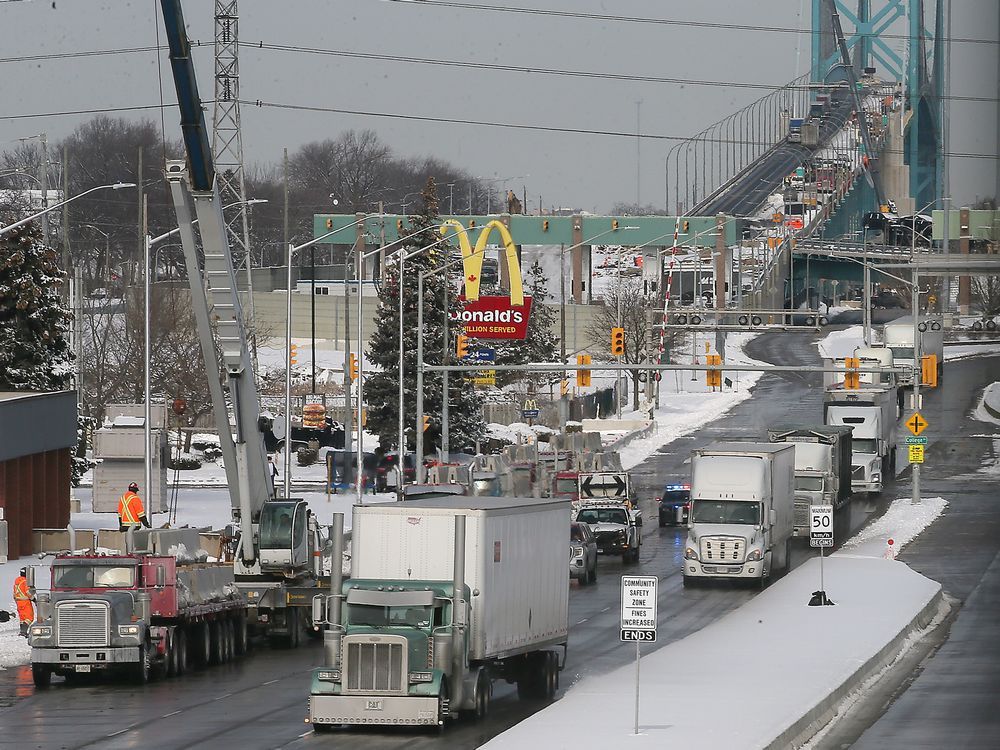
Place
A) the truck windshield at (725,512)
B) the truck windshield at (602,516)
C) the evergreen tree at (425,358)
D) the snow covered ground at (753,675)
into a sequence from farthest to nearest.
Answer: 1. the evergreen tree at (425,358)
2. the truck windshield at (602,516)
3. the truck windshield at (725,512)
4. the snow covered ground at (753,675)

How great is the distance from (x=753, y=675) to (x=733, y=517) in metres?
19.6

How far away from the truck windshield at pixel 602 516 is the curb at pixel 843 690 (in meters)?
16.2

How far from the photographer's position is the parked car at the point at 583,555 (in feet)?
153

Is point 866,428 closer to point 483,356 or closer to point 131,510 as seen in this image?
point 483,356

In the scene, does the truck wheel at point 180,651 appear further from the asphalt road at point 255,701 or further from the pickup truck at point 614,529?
the pickup truck at point 614,529

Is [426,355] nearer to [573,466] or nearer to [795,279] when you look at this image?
[573,466]

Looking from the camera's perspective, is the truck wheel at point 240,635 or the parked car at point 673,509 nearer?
the truck wheel at point 240,635

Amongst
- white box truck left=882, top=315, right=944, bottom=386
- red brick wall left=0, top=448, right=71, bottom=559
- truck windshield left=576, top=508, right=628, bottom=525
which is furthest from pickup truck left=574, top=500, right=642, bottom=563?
white box truck left=882, top=315, right=944, bottom=386

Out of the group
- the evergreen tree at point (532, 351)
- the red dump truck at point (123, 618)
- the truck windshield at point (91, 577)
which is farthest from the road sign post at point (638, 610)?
the evergreen tree at point (532, 351)

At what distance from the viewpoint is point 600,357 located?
133500 millimetres

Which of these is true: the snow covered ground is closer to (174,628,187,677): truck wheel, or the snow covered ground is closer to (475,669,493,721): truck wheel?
(475,669,493,721): truck wheel

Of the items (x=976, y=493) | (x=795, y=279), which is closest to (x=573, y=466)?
(x=976, y=493)

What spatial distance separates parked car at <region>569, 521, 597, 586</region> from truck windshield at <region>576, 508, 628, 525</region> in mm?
4625

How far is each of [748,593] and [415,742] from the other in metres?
23.0
